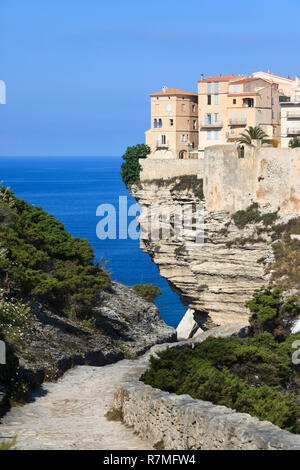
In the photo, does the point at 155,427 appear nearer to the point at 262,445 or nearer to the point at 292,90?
the point at 262,445

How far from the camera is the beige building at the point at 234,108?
172 feet

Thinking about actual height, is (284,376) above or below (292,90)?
below

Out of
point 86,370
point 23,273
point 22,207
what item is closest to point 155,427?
point 86,370

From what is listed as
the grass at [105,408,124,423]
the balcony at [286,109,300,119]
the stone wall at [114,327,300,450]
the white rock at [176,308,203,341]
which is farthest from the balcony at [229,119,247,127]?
the grass at [105,408,124,423]

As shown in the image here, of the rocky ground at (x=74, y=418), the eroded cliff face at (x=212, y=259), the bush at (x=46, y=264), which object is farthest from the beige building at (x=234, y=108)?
the rocky ground at (x=74, y=418)

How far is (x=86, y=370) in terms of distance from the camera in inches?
808

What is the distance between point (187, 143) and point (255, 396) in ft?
136

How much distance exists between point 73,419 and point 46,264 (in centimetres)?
1093

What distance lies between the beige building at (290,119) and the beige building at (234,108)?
0.75 metres

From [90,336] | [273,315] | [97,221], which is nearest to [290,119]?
[273,315]

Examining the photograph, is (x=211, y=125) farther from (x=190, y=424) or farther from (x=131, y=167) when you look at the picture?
(x=190, y=424)

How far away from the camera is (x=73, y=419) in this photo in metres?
15.4

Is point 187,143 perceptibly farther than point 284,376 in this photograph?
Yes

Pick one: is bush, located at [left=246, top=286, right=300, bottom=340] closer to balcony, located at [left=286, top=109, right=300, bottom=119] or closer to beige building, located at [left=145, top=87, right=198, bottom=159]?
balcony, located at [left=286, top=109, right=300, bottom=119]
